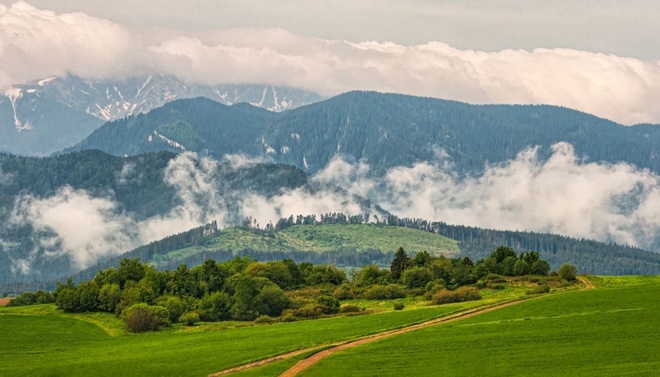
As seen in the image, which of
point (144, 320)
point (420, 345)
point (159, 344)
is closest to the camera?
point (420, 345)

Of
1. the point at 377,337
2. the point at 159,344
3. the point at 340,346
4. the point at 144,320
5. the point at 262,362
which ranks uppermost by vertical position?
the point at 144,320

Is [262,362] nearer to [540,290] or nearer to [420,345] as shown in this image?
[420,345]

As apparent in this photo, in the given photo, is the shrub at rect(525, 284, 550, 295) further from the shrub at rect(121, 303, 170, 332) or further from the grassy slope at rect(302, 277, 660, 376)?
the shrub at rect(121, 303, 170, 332)

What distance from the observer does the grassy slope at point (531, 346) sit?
11388cm

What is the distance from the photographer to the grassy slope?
4483 inches

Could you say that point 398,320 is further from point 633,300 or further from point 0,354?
point 0,354

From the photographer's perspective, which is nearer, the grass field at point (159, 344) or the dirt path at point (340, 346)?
the dirt path at point (340, 346)

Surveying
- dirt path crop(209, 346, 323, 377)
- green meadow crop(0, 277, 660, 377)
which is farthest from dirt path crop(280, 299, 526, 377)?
dirt path crop(209, 346, 323, 377)

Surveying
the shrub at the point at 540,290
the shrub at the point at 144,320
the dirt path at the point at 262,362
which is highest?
the shrub at the point at 540,290

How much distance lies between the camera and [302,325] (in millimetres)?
174375

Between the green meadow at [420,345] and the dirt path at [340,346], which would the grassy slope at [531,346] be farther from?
the dirt path at [340,346]

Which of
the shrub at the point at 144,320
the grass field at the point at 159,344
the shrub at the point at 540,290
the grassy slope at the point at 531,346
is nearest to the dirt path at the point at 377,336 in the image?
the grassy slope at the point at 531,346

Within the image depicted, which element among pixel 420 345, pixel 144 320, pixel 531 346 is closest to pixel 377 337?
pixel 420 345

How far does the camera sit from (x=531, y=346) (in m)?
125
